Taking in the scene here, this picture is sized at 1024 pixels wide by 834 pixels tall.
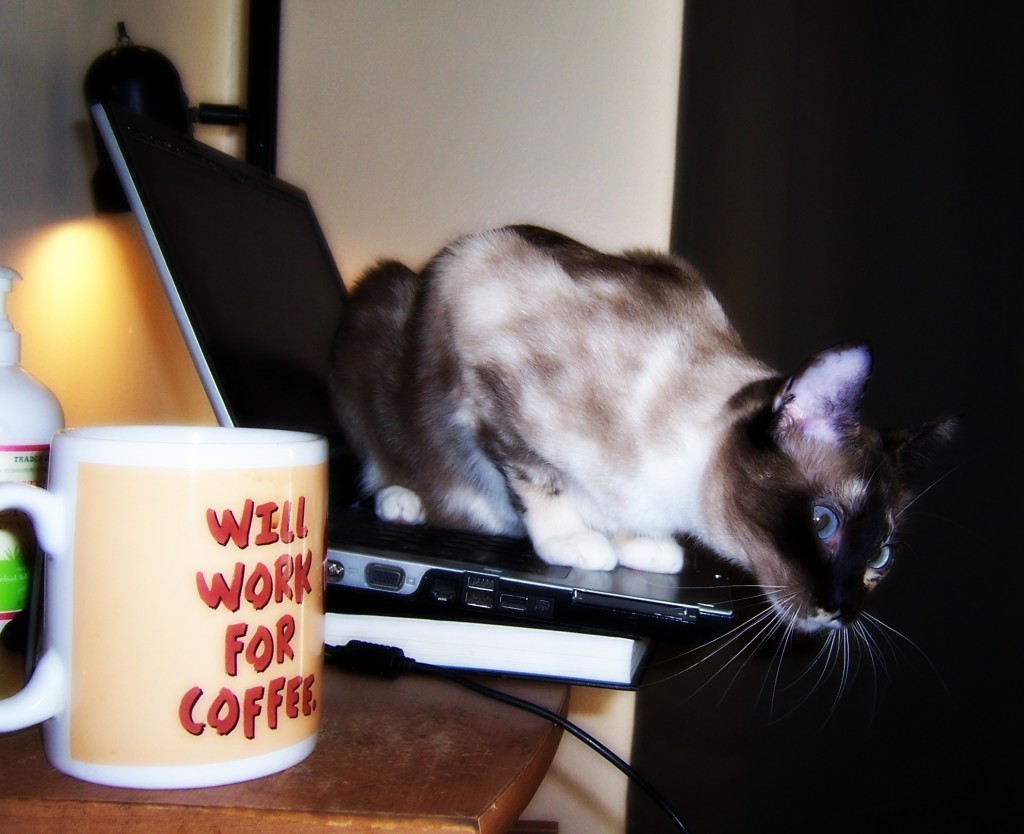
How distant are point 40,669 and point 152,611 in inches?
2.7

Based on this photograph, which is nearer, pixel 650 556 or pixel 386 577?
pixel 386 577

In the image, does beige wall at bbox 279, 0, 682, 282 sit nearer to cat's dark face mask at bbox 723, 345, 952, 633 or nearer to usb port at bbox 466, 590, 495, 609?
cat's dark face mask at bbox 723, 345, 952, 633

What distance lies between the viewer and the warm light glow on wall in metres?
1.11

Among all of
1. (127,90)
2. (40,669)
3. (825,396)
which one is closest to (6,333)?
(40,669)

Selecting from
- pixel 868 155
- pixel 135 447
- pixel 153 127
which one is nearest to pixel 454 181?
pixel 153 127

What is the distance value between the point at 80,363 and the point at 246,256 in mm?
348

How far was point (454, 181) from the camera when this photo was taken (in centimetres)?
146

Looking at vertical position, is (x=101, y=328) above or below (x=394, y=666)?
above

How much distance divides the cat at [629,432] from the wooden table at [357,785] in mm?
323

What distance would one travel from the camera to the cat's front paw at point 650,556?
0.95 meters

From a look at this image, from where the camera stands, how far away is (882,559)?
0.91 metres

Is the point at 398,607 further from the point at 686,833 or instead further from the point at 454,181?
the point at 454,181

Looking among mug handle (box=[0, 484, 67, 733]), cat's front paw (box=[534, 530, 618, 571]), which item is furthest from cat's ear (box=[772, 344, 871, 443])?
mug handle (box=[0, 484, 67, 733])

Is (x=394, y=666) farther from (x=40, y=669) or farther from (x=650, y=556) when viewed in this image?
(x=650, y=556)
